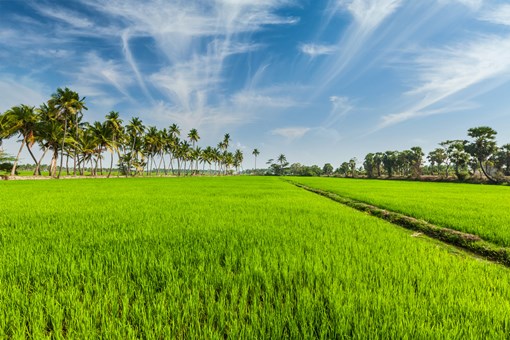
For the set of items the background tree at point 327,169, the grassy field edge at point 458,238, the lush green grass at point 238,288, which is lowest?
the grassy field edge at point 458,238

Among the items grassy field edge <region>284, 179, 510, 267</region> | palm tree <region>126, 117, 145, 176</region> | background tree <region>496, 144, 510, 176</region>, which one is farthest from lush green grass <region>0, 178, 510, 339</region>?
background tree <region>496, 144, 510, 176</region>

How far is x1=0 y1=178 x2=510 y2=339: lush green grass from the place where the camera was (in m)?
2.06

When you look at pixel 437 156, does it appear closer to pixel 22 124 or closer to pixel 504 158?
pixel 504 158

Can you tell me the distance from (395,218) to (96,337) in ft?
32.0

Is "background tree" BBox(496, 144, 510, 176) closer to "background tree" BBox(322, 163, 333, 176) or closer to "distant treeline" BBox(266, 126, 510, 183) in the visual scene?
"distant treeline" BBox(266, 126, 510, 183)

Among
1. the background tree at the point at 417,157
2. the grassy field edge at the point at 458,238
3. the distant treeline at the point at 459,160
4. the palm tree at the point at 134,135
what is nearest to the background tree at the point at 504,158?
the distant treeline at the point at 459,160

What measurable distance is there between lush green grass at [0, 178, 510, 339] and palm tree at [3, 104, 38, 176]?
4146 cm

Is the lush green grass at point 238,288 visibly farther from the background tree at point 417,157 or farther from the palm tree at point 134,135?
the background tree at point 417,157

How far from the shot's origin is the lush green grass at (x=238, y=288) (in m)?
2.06

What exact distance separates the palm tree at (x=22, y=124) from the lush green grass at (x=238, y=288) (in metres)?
41.5

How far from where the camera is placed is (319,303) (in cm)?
243

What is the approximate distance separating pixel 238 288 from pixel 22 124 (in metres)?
47.3

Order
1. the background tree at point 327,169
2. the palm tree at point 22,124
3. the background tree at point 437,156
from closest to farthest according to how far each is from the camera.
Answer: the palm tree at point 22,124, the background tree at point 437,156, the background tree at point 327,169

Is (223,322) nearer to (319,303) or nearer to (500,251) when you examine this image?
(319,303)
